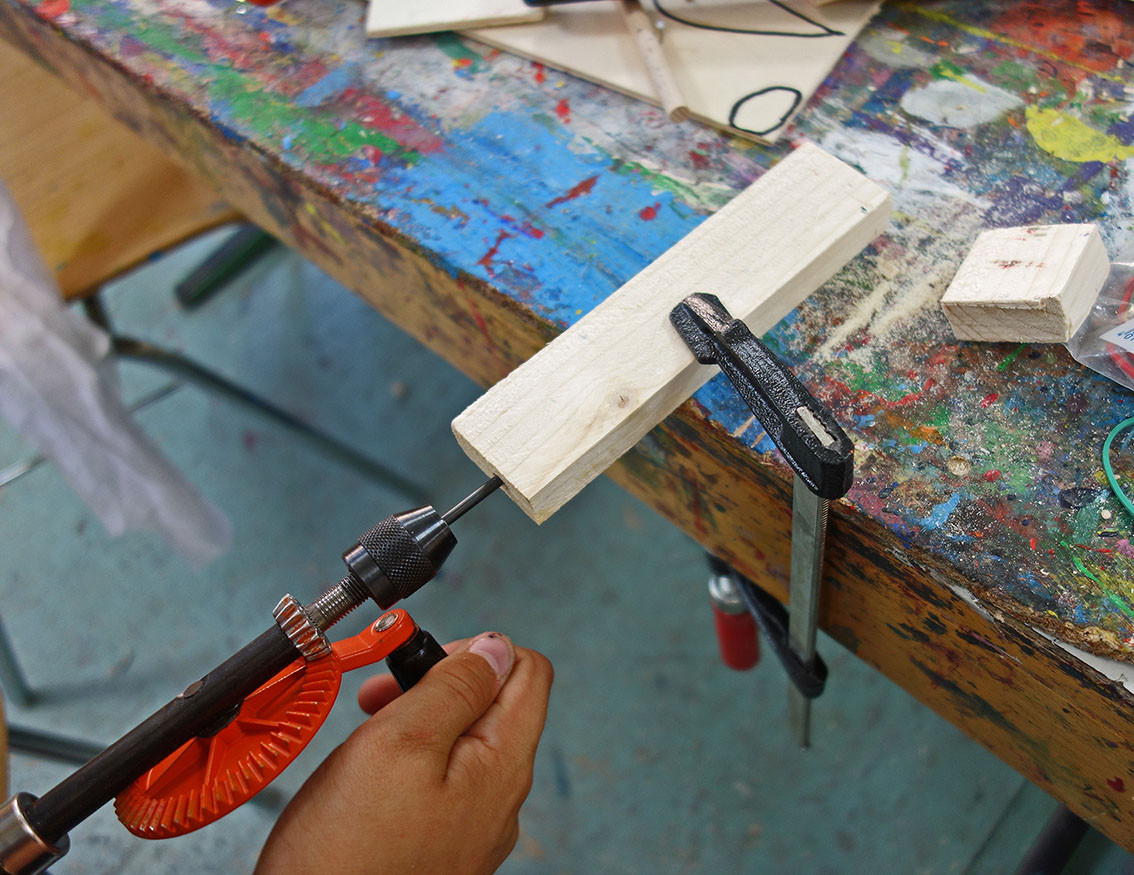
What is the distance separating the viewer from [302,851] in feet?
1.90

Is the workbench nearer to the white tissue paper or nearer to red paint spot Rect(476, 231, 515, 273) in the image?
red paint spot Rect(476, 231, 515, 273)

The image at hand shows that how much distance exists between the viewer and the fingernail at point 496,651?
2.11ft

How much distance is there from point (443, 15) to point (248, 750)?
2.74ft

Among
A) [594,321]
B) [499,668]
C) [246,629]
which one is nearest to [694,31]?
[594,321]

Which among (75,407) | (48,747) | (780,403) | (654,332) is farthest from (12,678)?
(780,403)

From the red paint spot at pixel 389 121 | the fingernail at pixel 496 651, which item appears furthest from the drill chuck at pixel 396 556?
the red paint spot at pixel 389 121

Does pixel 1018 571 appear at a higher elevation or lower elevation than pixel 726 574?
higher

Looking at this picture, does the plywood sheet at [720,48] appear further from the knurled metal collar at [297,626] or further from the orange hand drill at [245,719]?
the knurled metal collar at [297,626]

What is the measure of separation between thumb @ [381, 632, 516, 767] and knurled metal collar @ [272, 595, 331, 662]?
0.09 m

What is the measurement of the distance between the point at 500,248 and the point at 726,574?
43 cm

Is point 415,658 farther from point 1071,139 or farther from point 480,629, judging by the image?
point 480,629

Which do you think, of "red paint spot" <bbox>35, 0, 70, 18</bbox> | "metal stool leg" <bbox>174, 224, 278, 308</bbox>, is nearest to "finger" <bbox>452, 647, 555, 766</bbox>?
"red paint spot" <bbox>35, 0, 70, 18</bbox>

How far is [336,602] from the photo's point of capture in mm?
565

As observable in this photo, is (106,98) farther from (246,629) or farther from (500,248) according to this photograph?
(246,629)
